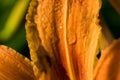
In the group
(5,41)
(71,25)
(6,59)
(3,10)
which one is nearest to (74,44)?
(71,25)

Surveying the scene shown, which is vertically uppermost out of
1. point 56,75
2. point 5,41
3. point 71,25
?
point 71,25

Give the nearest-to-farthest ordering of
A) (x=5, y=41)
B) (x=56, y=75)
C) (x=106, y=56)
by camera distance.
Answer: (x=106, y=56) < (x=56, y=75) < (x=5, y=41)

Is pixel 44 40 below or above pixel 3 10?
above

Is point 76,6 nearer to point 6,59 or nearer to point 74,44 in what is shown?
point 74,44

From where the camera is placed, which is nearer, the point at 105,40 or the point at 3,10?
the point at 105,40

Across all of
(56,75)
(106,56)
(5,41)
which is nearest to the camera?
(106,56)

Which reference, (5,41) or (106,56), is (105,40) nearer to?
(106,56)
